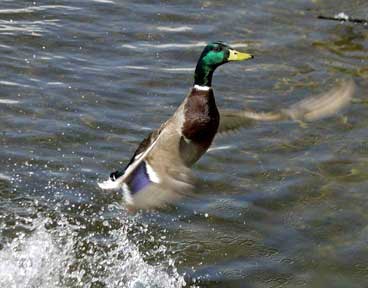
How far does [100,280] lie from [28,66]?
131 inches

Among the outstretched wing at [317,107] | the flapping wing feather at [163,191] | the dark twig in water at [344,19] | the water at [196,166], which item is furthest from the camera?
the dark twig in water at [344,19]

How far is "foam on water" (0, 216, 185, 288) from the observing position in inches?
245

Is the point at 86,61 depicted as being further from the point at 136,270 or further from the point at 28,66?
the point at 136,270

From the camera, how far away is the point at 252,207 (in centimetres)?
707

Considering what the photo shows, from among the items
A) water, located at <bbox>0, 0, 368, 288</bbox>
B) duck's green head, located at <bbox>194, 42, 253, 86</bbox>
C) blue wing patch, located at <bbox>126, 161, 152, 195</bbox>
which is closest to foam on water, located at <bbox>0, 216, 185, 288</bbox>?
water, located at <bbox>0, 0, 368, 288</bbox>

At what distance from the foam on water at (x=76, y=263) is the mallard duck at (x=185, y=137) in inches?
17.4

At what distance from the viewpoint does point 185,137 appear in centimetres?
644

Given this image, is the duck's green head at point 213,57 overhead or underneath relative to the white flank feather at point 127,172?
overhead

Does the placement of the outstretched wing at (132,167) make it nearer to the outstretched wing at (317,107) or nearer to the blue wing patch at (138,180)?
the blue wing patch at (138,180)

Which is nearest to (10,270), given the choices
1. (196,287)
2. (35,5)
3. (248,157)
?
(196,287)

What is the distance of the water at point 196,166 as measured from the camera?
6.45 metres

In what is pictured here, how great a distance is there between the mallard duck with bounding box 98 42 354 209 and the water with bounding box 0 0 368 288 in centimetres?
52

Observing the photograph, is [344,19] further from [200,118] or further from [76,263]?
[76,263]

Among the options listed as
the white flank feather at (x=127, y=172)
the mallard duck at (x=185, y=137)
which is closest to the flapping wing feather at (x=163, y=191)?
the mallard duck at (x=185, y=137)
